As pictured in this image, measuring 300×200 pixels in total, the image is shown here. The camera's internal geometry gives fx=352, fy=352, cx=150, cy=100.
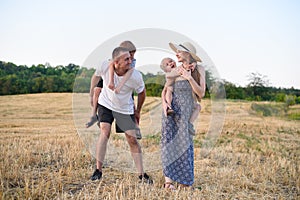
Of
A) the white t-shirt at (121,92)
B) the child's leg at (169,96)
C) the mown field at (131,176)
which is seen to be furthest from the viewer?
the child's leg at (169,96)

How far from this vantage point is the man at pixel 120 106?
489 cm

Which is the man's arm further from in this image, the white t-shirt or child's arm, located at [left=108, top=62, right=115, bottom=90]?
child's arm, located at [left=108, top=62, right=115, bottom=90]

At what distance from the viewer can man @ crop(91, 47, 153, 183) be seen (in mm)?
4891

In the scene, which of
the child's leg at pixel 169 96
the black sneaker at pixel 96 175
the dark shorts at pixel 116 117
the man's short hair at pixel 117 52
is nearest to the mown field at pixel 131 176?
the black sneaker at pixel 96 175

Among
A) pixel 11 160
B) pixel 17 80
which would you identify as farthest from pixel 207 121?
pixel 17 80

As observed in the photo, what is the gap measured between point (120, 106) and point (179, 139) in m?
0.98

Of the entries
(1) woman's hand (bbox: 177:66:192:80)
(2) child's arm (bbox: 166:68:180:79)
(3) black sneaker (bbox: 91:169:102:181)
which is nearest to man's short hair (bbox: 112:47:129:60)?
(2) child's arm (bbox: 166:68:180:79)

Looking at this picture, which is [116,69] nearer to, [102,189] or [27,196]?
[102,189]

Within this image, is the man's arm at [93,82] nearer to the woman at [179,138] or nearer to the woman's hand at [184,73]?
the woman at [179,138]

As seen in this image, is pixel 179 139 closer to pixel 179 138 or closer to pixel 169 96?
pixel 179 138

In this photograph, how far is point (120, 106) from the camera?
17.0 feet

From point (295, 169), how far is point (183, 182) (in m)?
2.90

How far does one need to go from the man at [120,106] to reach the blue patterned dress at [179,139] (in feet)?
1.48

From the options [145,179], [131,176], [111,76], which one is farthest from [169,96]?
[131,176]
